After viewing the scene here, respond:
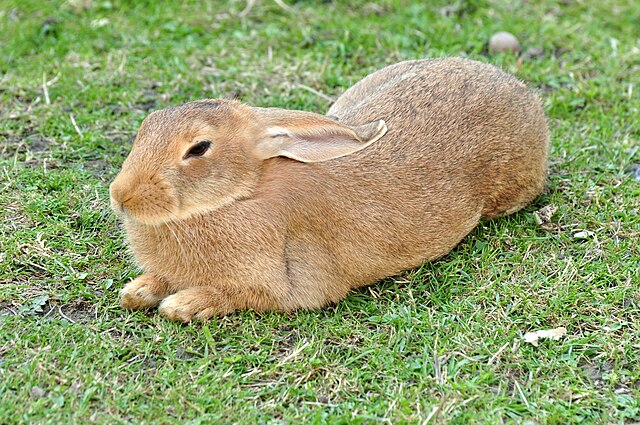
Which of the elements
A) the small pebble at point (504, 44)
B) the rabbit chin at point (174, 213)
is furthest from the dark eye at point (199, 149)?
the small pebble at point (504, 44)

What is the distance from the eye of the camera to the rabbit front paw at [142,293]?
4.11 m

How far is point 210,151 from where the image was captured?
157 inches

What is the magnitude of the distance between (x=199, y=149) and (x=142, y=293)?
2.43 feet

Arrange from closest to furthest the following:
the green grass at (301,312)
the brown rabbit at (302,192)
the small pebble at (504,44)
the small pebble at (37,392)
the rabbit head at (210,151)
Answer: the small pebble at (37,392), the green grass at (301,312), the rabbit head at (210,151), the brown rabbit at (302,192), the small pebble at (504,44)

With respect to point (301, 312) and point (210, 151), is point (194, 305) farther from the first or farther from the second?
point (210, 151)

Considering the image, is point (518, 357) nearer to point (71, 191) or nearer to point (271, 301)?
point (271, 301)

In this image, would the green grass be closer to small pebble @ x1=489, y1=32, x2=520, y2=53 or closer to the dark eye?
small pebble @ x1=489, y1=32, x2=520, y2=53

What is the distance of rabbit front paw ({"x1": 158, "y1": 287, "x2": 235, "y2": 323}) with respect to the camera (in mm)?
4031

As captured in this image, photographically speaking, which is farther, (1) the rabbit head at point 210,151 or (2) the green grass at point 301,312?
(1) the rabbit head at point 210,151

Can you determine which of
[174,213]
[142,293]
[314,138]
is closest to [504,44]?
[314,138]

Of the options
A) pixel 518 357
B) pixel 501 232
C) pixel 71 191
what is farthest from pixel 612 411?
pixel 71 191

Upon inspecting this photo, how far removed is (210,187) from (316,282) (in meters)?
0.73

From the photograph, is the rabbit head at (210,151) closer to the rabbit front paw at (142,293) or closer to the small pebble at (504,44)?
the rabbit front paw at (142,293)

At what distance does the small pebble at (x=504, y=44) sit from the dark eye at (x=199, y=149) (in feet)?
11.5
